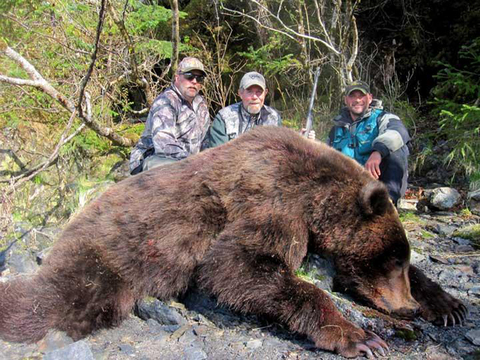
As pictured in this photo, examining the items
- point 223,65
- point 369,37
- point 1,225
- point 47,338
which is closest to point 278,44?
point 223,65

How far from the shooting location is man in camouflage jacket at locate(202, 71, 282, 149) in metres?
5.11

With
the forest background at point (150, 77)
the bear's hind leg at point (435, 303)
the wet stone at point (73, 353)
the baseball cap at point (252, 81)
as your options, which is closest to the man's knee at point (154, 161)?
the forest background at point (150, 77)

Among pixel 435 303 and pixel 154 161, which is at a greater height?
pixel 154 161

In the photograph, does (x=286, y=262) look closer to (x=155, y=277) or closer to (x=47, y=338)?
(x=155, y=277)

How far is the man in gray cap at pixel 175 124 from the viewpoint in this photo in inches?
192

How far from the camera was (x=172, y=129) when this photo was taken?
16.5ft

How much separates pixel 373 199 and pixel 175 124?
297cm

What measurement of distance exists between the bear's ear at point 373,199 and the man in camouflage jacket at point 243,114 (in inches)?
95.5

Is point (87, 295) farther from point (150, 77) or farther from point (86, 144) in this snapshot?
point (150, 77)

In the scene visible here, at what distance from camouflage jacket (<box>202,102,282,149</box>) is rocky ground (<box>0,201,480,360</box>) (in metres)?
2.30

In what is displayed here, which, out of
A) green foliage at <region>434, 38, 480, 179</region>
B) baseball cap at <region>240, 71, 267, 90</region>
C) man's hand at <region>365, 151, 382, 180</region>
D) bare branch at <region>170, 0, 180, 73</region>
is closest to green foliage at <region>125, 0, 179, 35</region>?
bare branch at <region>170, 0, 180, 73</region>

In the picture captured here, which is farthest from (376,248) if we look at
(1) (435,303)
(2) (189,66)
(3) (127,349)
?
(2) (189,66)

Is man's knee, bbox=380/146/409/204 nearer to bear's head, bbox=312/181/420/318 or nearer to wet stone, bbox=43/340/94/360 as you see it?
bear's head, bbox=312/181/420/318

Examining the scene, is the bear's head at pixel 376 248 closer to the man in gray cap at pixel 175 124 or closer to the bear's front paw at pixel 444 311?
the bear's front paw at pixel 444 311
